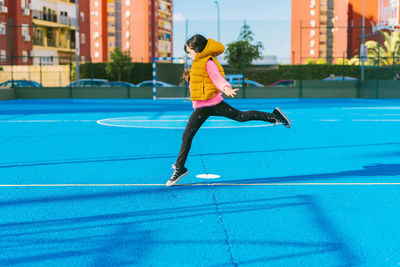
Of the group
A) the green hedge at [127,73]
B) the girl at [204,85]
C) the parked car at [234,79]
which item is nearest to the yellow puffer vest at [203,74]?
the girl at [204,85]

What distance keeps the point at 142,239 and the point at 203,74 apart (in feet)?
7.55

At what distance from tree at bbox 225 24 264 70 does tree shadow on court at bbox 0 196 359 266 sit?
112 feet

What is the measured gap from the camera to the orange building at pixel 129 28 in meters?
85.1

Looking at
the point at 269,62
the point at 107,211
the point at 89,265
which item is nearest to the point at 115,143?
the point at 107,211

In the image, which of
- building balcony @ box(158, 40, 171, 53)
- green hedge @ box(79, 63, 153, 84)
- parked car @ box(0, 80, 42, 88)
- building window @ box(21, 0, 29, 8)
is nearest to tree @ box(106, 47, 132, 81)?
green hedge @ box(79, 63, 153, 84)

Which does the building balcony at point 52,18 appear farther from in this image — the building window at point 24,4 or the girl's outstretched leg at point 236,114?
the girl's outstretched leg at point 236,114

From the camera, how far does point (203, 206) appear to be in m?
5.15

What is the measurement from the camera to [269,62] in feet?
140

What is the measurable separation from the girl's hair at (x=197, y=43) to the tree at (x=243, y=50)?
33.0 m

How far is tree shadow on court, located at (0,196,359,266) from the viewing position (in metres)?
3.70

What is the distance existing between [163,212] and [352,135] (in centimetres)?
821

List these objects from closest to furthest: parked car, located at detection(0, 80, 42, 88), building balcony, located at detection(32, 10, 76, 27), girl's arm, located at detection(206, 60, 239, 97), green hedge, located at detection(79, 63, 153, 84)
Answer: girl's arm, located at detection(206, 60, 239, 97)
parked car, located at detection(0, 80, 42, 88)
green hedge, located at detection(79, 63, 153, 84)
building balcony, located at detection(32, 10, 76, 27)

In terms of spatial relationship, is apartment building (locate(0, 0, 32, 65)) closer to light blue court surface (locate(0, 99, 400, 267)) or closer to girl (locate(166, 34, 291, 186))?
light blue court surface (locate(0, 99, 400, 267))

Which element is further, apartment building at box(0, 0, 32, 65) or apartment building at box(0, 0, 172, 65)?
apartment building at box(0, 0, 172, 65)
